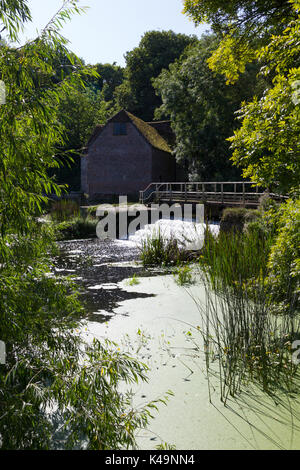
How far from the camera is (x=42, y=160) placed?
3.24 metres

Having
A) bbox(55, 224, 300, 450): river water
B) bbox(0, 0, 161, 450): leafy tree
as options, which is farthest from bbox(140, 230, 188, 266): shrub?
bbox(0, 0, 161, 450): leafy tree

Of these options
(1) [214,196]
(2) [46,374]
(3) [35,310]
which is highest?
(1) [214,196]

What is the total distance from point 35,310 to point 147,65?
138 ft

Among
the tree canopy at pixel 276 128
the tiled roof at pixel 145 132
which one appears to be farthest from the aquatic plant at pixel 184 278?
the tiled roof at pixel 145 132

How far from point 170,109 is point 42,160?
81.8ft

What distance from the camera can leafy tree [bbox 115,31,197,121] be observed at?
4184 centimetres

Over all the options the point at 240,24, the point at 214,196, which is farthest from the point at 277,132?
the point at 214,196

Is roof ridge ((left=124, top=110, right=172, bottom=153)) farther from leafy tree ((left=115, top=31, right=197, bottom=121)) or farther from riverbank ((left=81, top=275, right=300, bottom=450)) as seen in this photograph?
riverbank ((left=81, top=275, right=300, bottom=450))

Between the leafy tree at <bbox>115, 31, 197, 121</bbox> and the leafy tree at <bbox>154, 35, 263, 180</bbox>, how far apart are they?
14803mm

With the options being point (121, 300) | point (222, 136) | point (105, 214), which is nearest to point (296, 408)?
point (121, 300)

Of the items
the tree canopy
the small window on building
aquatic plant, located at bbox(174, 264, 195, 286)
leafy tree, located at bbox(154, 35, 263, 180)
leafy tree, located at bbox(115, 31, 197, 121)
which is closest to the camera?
the tree canopy

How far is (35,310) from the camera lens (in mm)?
3533

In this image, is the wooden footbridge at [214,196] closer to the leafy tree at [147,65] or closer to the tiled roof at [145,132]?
the tiled roof at [145,132]

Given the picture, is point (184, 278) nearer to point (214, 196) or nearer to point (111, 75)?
point (214, 196)
